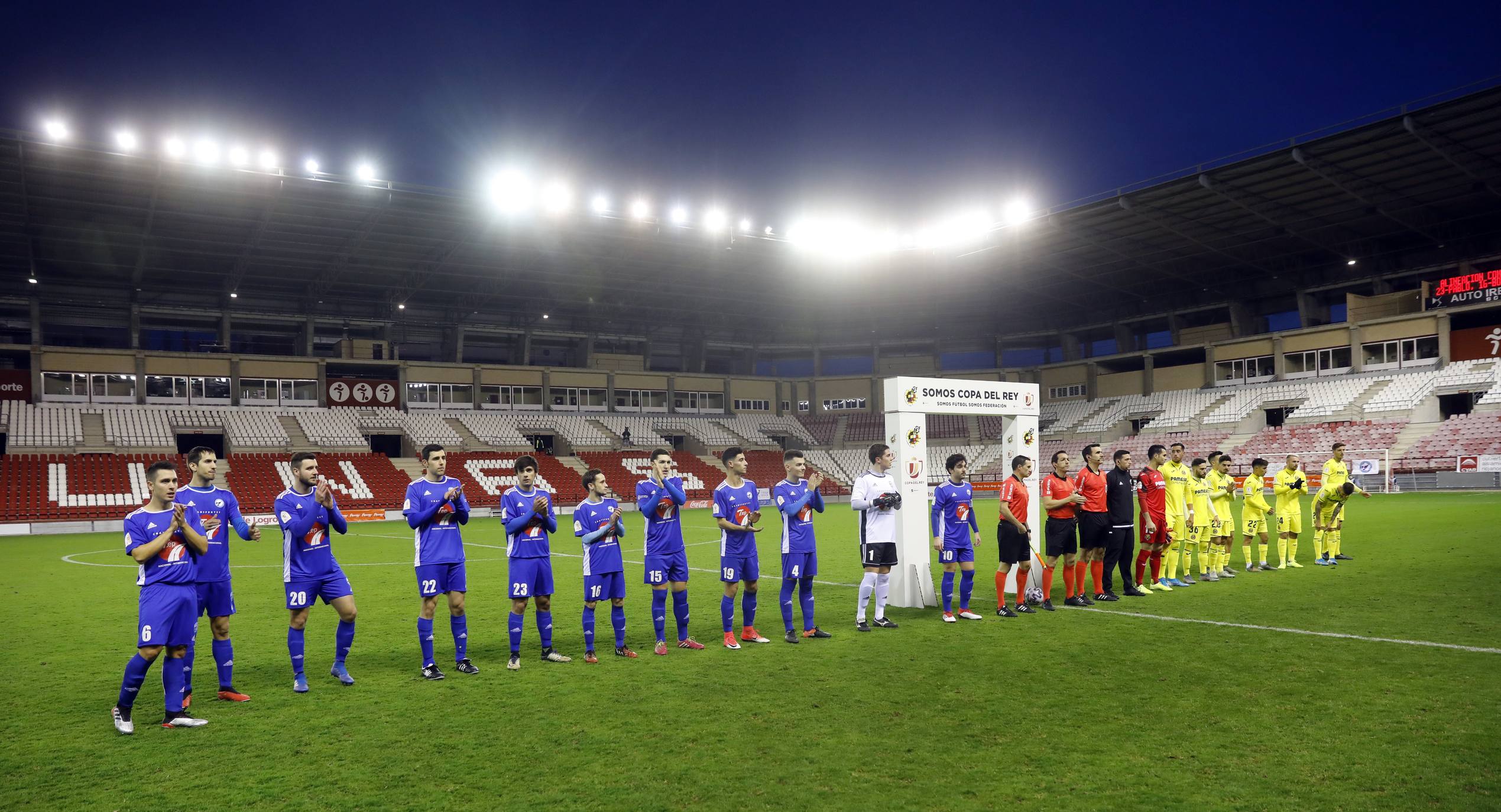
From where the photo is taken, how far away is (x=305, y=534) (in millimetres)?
8172

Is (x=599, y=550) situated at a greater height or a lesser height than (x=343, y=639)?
greater

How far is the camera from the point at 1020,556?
11.7 meters

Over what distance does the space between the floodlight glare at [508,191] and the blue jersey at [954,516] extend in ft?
105

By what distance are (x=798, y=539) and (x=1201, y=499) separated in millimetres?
8244

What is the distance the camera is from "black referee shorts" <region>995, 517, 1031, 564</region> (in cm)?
1159

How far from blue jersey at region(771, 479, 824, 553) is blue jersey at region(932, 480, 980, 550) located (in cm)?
199

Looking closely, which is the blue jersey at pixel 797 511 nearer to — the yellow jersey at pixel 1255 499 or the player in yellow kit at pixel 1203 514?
the player in yellow kit at pixel 1203 514

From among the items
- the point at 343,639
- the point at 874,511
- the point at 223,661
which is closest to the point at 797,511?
the point at 874,511

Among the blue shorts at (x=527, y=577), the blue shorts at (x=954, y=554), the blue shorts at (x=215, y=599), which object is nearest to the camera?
the blue shorts at (x=215, y=599)

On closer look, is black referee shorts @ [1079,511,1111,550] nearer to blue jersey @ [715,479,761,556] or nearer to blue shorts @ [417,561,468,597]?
blue jersey @ [715,479,761,556]

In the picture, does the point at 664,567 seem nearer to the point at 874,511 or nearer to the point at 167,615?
the point at 874,511

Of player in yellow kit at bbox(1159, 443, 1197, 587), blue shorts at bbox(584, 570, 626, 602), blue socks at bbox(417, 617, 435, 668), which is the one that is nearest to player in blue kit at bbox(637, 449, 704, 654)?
blue shorts at bbox(584, 570, 626, 602)

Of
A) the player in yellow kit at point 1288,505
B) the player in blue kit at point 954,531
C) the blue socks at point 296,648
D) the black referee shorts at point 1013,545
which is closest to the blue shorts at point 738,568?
the player in blue kit at point 954,531

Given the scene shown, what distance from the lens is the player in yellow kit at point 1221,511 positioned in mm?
14734
